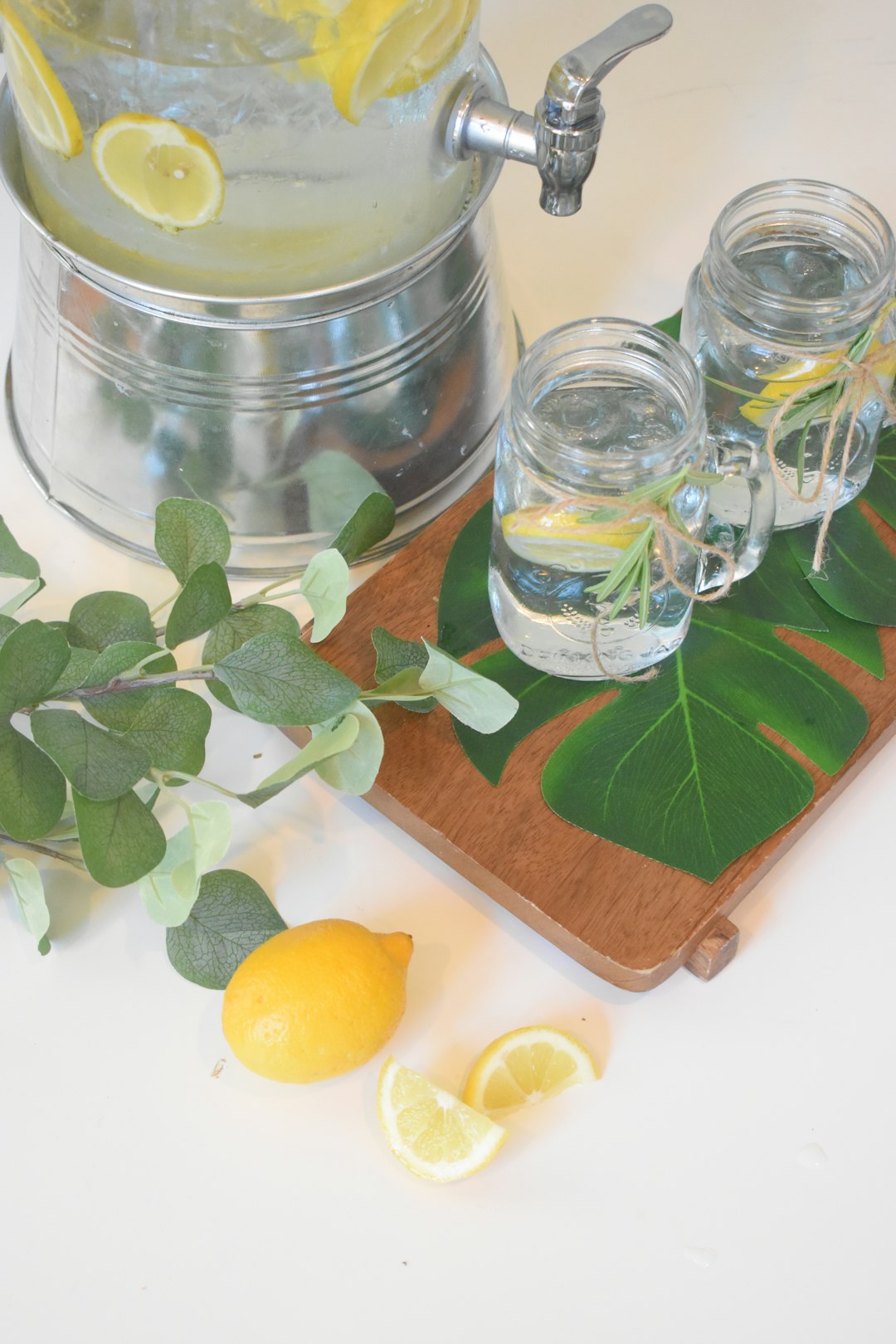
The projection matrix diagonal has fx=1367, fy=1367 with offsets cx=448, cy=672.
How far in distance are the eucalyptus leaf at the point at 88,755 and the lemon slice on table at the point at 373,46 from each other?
0.84 ft

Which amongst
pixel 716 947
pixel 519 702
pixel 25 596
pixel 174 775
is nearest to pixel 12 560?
pixel 25 596

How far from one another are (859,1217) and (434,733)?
26cm

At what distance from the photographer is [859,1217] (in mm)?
533

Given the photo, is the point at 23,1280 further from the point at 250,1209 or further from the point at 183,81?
the point at 183,81

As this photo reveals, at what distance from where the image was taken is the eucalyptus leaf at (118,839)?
0.49m

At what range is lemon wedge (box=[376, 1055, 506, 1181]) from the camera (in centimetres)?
52

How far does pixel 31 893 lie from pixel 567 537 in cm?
26

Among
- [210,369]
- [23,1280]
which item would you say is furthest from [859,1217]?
[210,369]

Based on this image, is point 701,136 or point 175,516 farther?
point 701,136

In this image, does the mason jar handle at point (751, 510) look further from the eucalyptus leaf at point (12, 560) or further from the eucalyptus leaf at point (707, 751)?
the eucalyptus leaf at point (12, 560)

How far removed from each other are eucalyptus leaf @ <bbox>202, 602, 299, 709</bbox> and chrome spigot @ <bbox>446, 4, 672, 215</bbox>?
213mm

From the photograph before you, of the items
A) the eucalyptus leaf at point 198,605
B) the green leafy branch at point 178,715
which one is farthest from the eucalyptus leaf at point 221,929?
the eucalyptus leaf at point 198,605

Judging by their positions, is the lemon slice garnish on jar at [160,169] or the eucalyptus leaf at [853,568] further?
the eucalyptus leaf at [853,568]

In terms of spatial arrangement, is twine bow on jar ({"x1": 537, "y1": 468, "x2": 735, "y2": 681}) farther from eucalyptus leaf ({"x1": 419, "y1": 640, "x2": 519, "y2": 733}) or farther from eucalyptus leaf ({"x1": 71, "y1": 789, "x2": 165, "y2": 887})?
eucalyptus leaf ({"x1": 71, "y1": 789, "x2": 165, "y2": 887})
